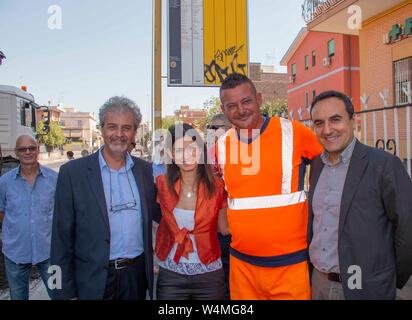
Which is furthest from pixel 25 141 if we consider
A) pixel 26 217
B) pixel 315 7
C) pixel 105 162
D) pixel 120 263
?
pixel 315 7

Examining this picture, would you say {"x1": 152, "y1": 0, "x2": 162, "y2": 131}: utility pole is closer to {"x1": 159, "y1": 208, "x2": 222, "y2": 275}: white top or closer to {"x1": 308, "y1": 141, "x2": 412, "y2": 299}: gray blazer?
{"x1": 159, "y1": 208, "x2": 222, "y2": 275}: white top

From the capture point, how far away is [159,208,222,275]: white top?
2539 millimetres

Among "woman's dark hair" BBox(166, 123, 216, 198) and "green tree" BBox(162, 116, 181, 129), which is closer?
"woman's dark hair" BBox(166, 123, 216, 198)

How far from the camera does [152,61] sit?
432 centimetres

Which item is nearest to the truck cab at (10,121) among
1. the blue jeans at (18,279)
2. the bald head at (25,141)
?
the bald head at (25,141)

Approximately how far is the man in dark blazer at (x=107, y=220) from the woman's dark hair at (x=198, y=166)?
181 mm

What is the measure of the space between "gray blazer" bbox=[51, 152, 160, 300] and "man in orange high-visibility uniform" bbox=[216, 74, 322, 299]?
857 mm

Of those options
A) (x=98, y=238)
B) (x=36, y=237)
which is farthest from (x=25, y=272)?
(x=98, y=238)

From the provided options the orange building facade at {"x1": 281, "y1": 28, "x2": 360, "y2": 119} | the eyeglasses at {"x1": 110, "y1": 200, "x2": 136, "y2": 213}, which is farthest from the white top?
the orange building facade at {"x1": 281, "y1": 28, "x2": 360, "y2": 119}

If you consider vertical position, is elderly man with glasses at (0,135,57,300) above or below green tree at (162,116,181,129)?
below

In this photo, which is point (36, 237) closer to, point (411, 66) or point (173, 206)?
point (173, 206)

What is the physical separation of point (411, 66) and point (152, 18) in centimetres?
815

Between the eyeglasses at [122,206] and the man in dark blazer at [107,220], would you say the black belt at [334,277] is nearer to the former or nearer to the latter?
the man in dark blazer at [107,220]
